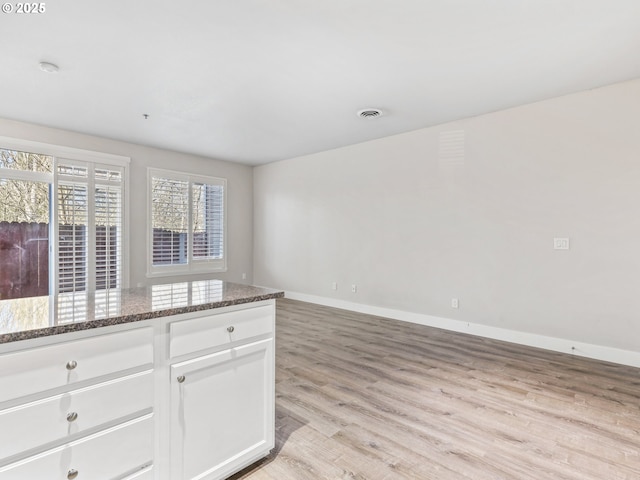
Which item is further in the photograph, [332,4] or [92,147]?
[92,147]

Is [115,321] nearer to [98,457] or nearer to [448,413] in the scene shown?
[98,457]

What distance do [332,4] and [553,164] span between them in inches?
116

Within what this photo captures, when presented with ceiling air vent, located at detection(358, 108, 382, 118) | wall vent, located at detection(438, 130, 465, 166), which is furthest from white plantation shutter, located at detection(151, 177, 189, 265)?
wall vent, located at detection(438, 130, 465, 166)

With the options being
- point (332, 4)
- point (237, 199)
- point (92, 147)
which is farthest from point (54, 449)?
point (237, 199)

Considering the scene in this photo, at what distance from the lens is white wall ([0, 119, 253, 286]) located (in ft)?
15.7

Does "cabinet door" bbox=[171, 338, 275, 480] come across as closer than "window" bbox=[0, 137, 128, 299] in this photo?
Yes

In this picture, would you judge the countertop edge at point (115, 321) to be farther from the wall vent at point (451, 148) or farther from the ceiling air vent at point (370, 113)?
the wall vent at point (451, 148)

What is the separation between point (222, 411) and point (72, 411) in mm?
615

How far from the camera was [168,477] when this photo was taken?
1.44 meters

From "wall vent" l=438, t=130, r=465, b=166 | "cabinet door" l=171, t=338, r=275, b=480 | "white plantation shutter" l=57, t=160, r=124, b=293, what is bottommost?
"cabinet door" l=171, t=338, r=275, b=480

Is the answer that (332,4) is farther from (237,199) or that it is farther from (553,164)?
(237,199)

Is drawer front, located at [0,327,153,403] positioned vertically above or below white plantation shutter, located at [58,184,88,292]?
below

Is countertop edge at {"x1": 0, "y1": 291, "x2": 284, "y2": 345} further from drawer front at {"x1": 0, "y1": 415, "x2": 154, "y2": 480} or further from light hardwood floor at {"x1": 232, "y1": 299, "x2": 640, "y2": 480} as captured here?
light hardwood floor at {"x1": 232, "y1": 299, "x2": 640, "y2": 480}

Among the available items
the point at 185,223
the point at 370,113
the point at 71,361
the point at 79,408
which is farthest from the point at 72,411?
the point at 185,223
